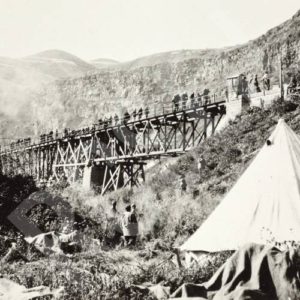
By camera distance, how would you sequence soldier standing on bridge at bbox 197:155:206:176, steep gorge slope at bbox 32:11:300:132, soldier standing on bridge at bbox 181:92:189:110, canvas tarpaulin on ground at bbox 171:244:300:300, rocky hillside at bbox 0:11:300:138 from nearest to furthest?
canvas tarpaulin on ground at bbox 171:244:300:300 → soldier standing on bridge at bbox 197:155:206:176 → soldier standing on bridge at bbox 181:92:189:110 → steep gorge slope at bbox 32:11:300:132 → rocky hillside at bbox 0:11:300:138

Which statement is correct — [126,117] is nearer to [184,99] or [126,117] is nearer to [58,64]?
[184,99]

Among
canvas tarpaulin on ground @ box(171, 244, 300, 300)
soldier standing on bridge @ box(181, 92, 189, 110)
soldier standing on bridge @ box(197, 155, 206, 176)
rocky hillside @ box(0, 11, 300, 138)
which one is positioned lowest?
canvas tarpaulin on ground @ box(171, 244, 300, 300)

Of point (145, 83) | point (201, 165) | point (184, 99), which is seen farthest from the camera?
point (145, 83)

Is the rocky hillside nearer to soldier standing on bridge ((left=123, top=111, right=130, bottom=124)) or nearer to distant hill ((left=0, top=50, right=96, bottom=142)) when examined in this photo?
distant hill ((left=0, top=50, right=96, bottom=142))

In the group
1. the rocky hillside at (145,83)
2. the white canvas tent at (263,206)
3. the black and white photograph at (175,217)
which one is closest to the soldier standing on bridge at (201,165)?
the black and white photograph at (175,217)

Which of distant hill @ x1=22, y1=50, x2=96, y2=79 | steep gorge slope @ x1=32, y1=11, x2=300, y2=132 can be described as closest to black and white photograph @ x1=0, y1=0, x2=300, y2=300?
steep gorge slope @ x1=32, y1=11, x2=300, y2=132

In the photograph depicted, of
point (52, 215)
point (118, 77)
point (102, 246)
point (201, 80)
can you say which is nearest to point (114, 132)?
point (52, 215)

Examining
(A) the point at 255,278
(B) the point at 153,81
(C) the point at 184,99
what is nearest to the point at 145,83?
(B) the point at 153,81
